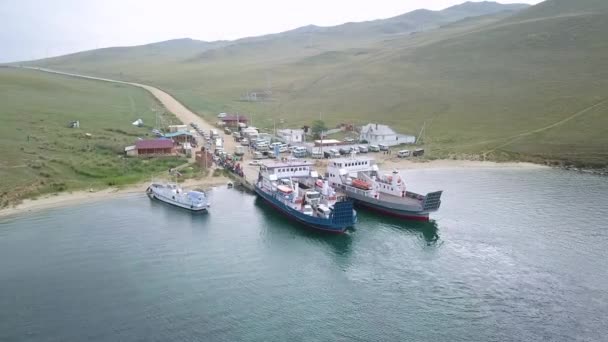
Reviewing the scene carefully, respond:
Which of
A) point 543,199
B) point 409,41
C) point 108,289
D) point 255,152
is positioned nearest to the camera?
point 108,289

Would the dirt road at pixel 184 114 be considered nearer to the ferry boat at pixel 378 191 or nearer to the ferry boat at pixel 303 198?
the ferry boat at pixel 303 198

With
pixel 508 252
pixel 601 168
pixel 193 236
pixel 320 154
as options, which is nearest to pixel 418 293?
pixel 508 252

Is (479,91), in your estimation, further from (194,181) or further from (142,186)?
(142,186)

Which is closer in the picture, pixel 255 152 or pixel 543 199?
pixel 543 199

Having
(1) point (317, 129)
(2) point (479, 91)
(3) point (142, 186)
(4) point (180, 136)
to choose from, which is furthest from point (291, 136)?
(2) point (479, 91)

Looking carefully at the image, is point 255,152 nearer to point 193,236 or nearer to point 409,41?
point 193,236

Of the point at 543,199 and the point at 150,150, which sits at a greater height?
the point at 150,150

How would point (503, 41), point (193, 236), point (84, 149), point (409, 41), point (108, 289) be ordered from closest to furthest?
point (108, 289) < point (193, 236) < point (84, 149) < point (503, 41) < point (409, 41)

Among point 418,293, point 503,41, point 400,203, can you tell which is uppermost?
point 503,41
